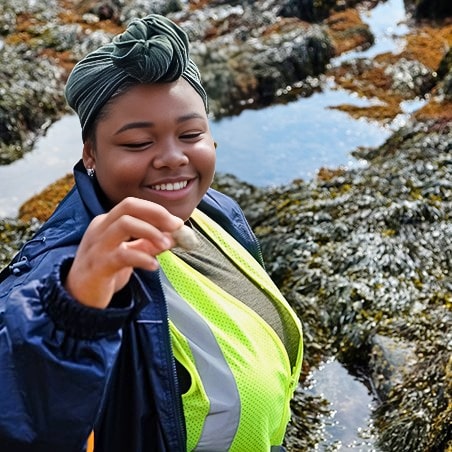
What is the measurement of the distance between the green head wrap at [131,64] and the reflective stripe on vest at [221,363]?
469 millimetres

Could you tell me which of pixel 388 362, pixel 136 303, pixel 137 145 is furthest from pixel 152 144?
pixel 388 362

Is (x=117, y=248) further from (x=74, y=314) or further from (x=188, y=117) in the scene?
(x=188, y=117)

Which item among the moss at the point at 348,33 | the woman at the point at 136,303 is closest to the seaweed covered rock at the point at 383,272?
the woman at the point at 136,303

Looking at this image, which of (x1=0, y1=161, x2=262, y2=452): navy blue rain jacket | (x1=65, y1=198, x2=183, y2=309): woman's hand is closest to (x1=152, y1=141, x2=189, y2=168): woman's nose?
(x1=0, y1=161, x2=262, y2=452): navy blue rain jacket

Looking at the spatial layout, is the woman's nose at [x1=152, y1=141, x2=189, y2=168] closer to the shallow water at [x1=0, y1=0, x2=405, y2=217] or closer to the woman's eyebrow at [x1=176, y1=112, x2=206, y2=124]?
the woman's eyebrow at [x1=176, y1=112, x2=206, y2=124]

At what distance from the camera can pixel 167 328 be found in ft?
5.63

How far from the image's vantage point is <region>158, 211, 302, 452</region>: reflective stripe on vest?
186cm

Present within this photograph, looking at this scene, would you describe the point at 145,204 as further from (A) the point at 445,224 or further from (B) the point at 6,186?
(B) the point at 6,186

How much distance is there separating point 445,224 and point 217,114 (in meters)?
4.97

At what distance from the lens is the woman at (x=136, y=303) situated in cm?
136

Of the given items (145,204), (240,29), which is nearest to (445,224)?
(145,204)

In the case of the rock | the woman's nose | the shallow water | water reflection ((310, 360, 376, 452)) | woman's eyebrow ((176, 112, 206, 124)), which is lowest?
the shallow water

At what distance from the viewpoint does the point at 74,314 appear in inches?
52.9

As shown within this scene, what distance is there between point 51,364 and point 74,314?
0.11m
